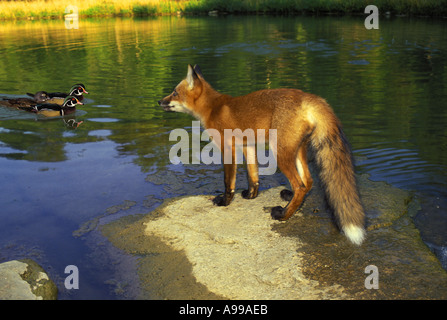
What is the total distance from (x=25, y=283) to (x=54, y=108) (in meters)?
7.63

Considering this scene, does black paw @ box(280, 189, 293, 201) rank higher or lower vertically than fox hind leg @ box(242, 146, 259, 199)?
lower

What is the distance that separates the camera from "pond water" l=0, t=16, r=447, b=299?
5.18m

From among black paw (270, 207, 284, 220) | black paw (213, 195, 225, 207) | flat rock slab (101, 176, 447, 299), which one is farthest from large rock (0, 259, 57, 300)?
black paw (270, 207, 284, 220)

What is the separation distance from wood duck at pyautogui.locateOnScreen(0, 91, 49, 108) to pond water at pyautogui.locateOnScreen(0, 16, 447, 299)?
25cm

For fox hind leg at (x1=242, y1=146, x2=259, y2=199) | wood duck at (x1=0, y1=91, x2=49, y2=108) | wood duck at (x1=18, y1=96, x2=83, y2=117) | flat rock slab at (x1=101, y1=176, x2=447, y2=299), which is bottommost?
flat rock slab at (x1=101, y1=176, x2=447, y2=299)

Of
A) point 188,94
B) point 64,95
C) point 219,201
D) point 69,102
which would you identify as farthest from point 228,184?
point 64,95

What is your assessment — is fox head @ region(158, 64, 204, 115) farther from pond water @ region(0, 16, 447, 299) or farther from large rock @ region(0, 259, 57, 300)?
large rock @ region(0, 259, 57, 300)

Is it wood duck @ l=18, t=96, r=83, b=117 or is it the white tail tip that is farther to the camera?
wood duck @ l=18, t=96, r=83, b=117

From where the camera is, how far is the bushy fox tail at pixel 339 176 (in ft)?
14.3

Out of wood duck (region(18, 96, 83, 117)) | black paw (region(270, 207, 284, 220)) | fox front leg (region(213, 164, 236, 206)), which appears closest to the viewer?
black paw (region(270, 207, 284, 220))

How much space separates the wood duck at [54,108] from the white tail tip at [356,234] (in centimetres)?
845

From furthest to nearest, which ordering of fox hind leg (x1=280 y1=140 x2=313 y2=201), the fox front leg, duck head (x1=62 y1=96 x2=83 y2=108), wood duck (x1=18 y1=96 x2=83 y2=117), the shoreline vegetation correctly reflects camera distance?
1. the shoreline vegetation
2. duck head (x1=62 y1=96 x2=83 y2=108)
3. wood duck (x1=18 y1=96 x2=83 y2=117)
4. the fox front leg
5. fox hind leg (x1=280 y1=140 x2=313 y2=201)

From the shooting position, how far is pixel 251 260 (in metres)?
4.25
